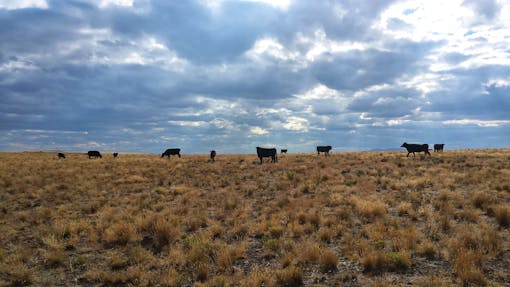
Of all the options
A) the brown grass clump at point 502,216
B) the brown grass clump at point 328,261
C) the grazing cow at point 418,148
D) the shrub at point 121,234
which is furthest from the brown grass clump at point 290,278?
the grazing cow at point 418,148

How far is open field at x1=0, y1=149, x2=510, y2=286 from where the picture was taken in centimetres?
858

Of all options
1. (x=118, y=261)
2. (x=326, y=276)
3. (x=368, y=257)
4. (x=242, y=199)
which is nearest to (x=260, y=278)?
(x=326, y=276)

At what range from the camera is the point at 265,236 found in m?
12.0

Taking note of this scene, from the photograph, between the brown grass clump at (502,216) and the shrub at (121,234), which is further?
the brown grass clump at (502,216)

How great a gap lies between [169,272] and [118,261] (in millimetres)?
1981

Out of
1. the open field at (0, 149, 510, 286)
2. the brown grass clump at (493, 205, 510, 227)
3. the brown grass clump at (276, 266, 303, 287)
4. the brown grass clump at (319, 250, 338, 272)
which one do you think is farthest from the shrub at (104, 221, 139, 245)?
the brown grass clump at (493, 205, 510, 227)

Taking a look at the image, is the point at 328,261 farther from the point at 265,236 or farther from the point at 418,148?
the point at 418,148

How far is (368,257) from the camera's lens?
8.93m

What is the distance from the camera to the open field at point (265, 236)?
858 centimetres

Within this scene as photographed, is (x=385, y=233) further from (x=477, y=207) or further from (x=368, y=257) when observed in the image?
(x=477, y=207)

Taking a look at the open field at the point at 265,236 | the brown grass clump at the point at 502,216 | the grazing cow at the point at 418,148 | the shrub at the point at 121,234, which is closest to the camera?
the open field at the point at 265,236

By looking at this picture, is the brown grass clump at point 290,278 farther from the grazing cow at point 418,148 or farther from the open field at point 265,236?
the grazing cow at point 418,148

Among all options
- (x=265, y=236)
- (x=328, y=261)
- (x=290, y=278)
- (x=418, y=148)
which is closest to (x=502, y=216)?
(x=328, y=261)

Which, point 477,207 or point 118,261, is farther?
point 477,207
